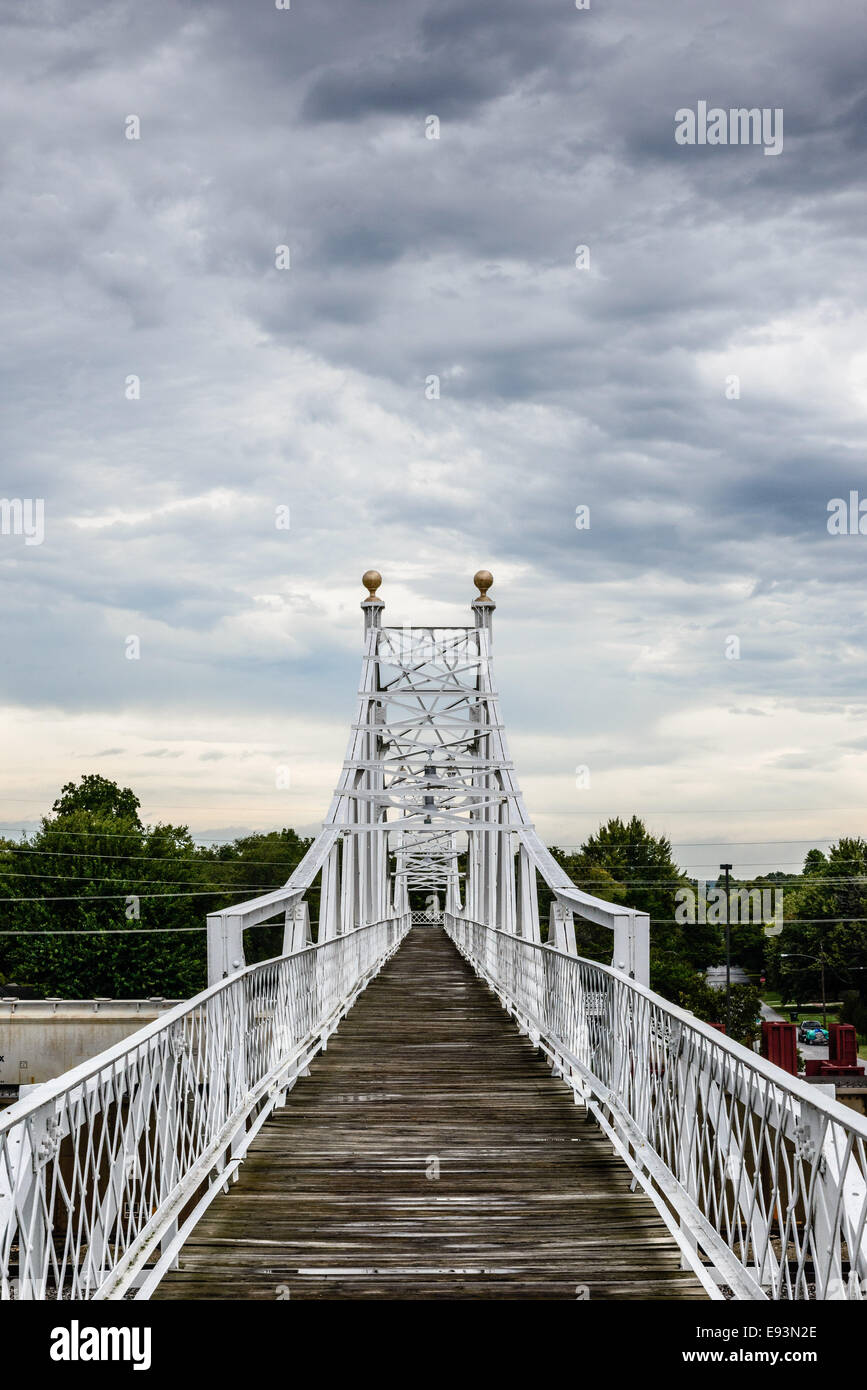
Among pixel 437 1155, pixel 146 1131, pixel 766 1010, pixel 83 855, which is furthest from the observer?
pixel 766 1010

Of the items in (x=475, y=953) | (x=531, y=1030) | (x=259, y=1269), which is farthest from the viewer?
(x=475, y=953)

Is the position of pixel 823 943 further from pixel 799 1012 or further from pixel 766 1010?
Answer: pixel 766 1010

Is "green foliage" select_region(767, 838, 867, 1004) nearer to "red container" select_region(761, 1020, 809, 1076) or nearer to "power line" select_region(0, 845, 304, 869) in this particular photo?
"red container" select_region(761, 1020, 809, 1076)

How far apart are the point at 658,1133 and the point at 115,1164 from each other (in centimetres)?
270

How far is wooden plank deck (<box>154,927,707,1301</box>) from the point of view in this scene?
4.59 metres

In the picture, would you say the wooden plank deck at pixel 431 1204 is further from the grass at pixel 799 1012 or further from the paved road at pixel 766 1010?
the grass at pixel 799 1012

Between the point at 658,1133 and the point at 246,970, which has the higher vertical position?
the point at 246,970

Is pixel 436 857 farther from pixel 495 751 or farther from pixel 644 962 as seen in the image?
pixel 644 962

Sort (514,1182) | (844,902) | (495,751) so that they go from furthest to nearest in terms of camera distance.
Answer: (844,902) → (495,751) → (514,1182)

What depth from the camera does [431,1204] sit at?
5555 mm

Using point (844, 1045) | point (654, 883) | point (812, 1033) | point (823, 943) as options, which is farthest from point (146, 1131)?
point (654, 883)

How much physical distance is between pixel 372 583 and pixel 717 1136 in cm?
2289

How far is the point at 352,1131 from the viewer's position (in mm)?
7086
